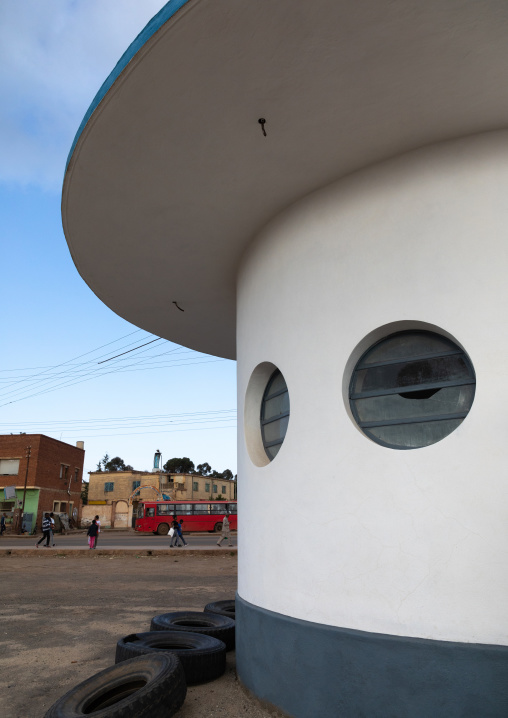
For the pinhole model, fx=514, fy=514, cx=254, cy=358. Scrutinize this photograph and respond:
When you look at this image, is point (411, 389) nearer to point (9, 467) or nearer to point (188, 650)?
point (188, 650)

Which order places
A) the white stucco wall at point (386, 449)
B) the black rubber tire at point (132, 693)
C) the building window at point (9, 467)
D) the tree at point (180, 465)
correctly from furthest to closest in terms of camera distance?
the tree at point (180, 465)
the building window at point (9, 467)
the black rubber tire at point (132, 693)
the white stucco wall at point (386, 449)

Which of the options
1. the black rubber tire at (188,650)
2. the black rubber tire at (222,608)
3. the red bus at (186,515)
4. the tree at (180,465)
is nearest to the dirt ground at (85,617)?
the black rubber tire at (188,650)

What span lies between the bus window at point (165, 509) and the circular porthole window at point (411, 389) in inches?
1522

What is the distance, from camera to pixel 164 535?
41219 millimetres

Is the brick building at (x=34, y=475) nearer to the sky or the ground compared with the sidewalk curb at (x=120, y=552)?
nearer to the sky

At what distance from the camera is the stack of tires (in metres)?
4.28

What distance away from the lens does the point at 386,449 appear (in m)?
4.51

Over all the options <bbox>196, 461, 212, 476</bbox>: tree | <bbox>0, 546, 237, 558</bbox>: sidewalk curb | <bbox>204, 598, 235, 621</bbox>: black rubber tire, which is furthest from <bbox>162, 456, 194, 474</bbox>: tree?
<bbox>204, 598, 235, 621</bbox>: black rubber tire

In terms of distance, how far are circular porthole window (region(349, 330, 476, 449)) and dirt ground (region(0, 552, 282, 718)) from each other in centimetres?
299

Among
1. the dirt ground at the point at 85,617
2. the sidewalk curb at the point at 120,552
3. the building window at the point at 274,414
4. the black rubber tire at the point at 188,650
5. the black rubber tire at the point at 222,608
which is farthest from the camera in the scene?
the sidewalk curb at the point at 120,552

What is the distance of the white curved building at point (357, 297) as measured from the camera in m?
3.90

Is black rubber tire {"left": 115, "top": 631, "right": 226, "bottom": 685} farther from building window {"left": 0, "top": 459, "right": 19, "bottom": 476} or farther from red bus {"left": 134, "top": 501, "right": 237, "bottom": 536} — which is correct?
building window {"left": 0, "top": 459, "right": 19, "bottom": 476}

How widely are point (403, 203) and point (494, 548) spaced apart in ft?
10.3

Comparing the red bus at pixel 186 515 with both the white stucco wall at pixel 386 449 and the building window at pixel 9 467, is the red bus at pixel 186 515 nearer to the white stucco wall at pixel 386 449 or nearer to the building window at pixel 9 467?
the building window at pixel 9 467
